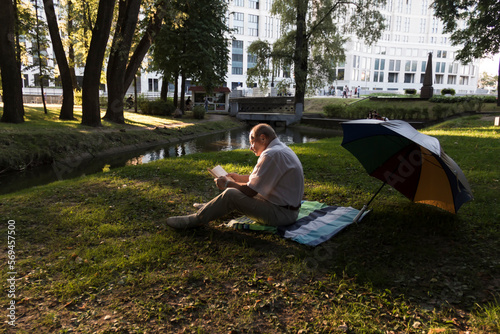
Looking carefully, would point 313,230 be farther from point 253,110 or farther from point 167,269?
point 253,110

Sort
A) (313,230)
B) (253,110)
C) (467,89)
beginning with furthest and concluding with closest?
(467,89) < (253,110) < (313,230)

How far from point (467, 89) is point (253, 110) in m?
76.8

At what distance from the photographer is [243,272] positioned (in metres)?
3.61

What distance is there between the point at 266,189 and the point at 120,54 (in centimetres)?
1459

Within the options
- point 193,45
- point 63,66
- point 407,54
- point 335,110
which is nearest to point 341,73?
point 407,54

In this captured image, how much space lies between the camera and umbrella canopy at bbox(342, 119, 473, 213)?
393cm

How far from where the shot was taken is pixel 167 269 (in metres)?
3.64

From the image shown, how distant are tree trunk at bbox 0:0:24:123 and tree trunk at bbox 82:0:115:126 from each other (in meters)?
2.66

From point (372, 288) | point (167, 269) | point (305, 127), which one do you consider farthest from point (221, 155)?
point (305, 127)

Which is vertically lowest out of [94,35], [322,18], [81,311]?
[81,311]

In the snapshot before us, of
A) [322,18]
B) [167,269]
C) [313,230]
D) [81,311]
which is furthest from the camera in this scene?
[322,18]

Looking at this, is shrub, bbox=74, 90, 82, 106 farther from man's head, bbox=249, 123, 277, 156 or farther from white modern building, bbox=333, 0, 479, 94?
white modern building, bbox=333, 0, 479, 94

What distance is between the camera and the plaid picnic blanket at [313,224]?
4258 mm

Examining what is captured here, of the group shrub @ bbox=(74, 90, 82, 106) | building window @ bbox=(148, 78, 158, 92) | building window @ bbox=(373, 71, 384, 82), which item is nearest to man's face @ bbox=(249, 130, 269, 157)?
shrub @ bbox=(74, 90, 82, 106)
